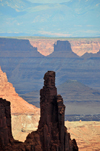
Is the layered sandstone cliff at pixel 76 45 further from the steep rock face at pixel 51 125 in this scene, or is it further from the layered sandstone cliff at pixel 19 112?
the steep rock face at pixel 51 125

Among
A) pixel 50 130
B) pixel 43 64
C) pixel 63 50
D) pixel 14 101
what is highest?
pixel 63 50

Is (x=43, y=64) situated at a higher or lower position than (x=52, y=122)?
higher

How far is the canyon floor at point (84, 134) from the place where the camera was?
62.8 metres

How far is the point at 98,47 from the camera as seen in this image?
103 metres

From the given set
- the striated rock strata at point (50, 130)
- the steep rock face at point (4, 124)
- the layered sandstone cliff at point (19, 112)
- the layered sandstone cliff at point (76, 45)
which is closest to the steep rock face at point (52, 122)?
the striated rock strata at point (50, 130)

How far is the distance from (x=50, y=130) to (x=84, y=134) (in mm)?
45571

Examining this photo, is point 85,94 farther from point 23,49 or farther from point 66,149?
point 66,149

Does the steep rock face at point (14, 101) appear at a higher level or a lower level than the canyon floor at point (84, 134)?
higher

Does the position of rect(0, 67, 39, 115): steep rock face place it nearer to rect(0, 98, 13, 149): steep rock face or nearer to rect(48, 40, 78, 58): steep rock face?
rect(48, 40, 78, 58): steep rock face

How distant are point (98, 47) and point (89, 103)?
15494mm

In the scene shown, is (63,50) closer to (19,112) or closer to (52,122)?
(19,112)

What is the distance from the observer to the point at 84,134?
234 ft

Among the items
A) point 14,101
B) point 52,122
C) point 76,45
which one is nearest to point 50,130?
point 52,122

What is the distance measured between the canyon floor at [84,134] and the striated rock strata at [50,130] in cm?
3466
